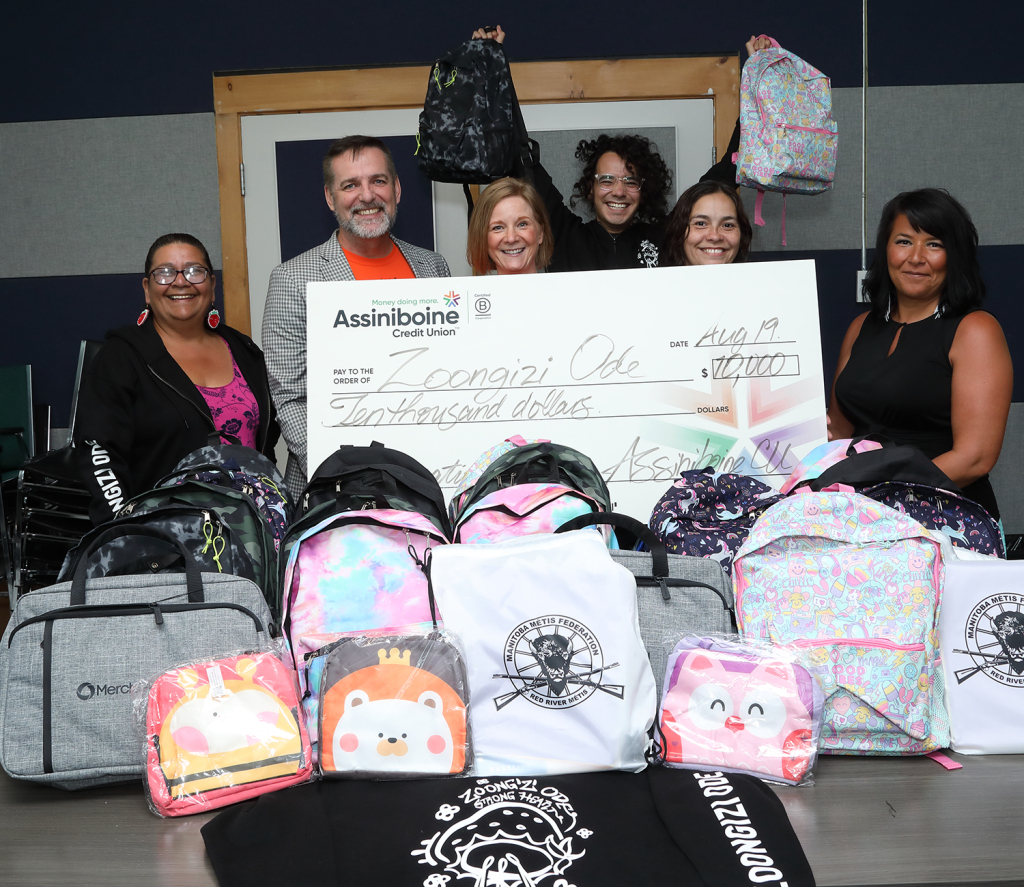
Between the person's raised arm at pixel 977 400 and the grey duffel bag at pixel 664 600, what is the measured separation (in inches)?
39.4

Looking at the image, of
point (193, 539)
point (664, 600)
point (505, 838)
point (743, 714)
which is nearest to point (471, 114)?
point (193, 539)

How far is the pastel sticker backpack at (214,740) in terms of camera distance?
4.43 feet

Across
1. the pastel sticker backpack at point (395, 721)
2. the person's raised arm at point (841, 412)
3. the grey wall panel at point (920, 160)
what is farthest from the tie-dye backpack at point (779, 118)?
the pastel sticker backpack at point (395, 721)

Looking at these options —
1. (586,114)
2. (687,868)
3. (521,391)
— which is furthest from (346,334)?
(586,114)

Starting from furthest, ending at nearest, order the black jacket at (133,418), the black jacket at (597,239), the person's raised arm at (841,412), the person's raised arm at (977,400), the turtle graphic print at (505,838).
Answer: the black jacket at (597,239), the person's raised arm at (841,412), the black jacket at (133,418), the person's raised arm at (977,400), the turtle graphic print at (505,838)

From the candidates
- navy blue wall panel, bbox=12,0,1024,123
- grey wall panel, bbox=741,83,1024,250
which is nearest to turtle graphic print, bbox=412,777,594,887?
grey wall panel, bbox=741,83,1024,250

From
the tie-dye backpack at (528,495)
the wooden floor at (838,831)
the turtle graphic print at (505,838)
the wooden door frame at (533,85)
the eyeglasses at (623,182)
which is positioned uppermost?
the wooden door frame at (533,85)

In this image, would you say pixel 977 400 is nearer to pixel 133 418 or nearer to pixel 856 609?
pixel 856 609

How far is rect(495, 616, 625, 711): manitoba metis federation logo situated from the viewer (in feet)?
4.66

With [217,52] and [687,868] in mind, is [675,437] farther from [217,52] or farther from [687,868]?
[217,52]

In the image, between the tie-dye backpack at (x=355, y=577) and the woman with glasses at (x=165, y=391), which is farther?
the woman with glasses at (x=165, y=391)

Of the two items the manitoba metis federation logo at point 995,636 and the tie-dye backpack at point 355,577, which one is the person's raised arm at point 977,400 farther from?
the tie-dye backpack at point 355,577

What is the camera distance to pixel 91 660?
4.62ft

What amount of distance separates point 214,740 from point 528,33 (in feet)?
11.1
